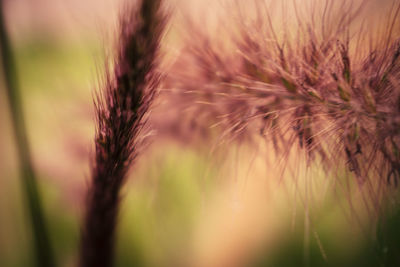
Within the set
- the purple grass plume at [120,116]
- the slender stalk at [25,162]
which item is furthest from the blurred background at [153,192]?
the purple grass plume at [120,116]

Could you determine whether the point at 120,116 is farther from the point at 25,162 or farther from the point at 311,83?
the point at 25,162

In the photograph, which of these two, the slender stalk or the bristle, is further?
the slender stalk

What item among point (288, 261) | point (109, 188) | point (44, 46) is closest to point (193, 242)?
point (288, 261)

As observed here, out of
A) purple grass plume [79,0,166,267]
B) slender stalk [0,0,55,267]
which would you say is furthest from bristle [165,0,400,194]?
slender stalk [0,0,55,267]

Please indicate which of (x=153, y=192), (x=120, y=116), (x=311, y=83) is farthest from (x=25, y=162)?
(x=311, y=83)

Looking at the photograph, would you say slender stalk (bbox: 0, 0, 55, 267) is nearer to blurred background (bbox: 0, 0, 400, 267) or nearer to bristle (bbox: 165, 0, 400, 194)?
blurred background (bbox: 0, 0, 400, 267)

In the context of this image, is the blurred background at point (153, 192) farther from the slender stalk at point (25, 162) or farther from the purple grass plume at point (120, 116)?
the purple grass plume at point (120, 116)
